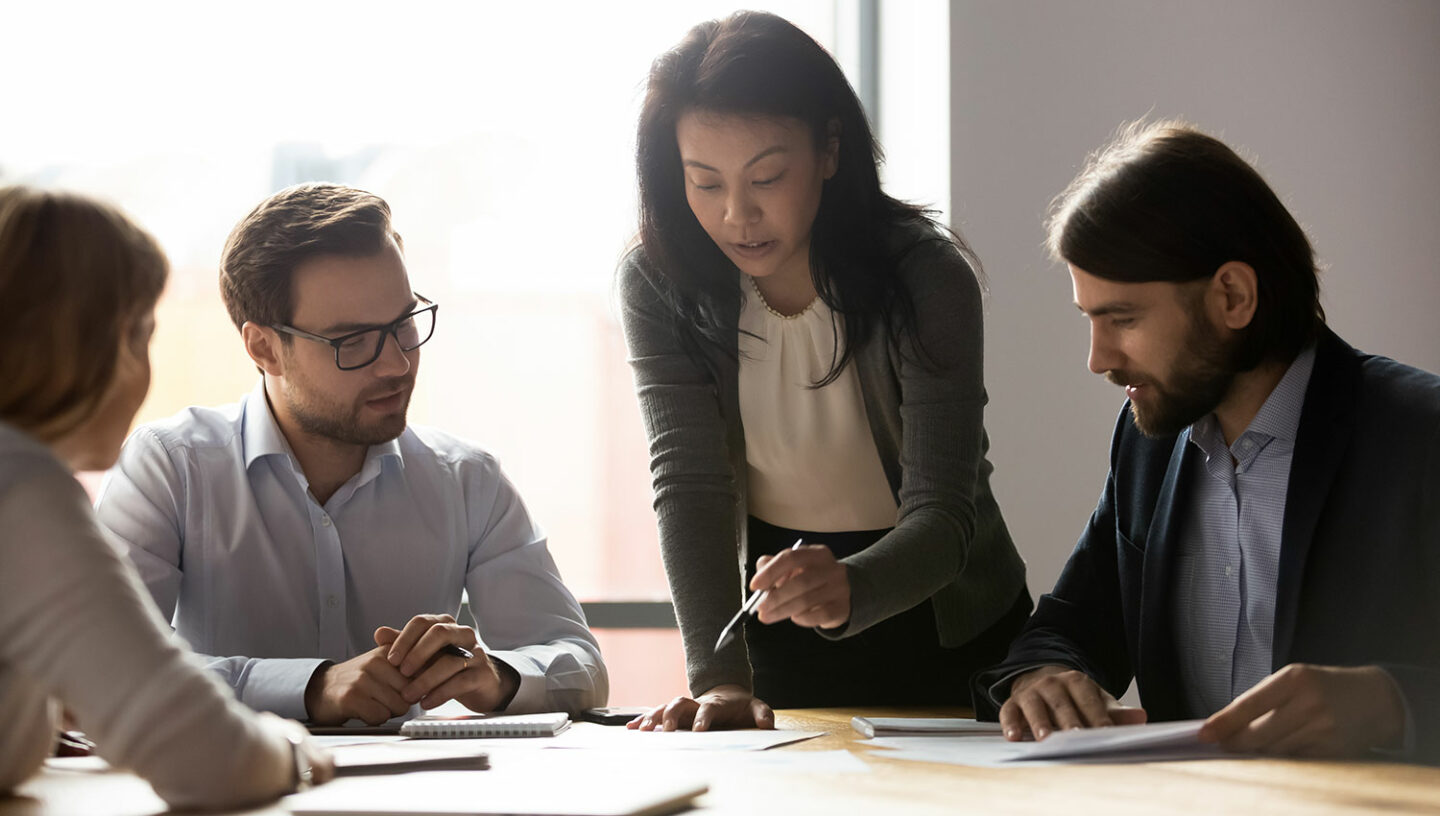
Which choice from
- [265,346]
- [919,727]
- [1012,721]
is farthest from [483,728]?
[265,346]

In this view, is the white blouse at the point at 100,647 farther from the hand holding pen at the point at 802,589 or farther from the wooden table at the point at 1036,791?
the hand holding pen at the point at 802,589

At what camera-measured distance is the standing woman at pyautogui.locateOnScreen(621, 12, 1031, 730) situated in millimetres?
1671

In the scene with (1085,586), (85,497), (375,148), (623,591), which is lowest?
(623,591)

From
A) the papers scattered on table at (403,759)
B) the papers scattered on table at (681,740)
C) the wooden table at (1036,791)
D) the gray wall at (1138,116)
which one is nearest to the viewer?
the wooden table at (1036,791)

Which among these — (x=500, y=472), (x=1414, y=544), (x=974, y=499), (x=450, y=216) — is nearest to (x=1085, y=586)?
(x=974, y=499)

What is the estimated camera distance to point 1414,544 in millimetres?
1381

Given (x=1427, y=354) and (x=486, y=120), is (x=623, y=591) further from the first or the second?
(x=1427, y=354)

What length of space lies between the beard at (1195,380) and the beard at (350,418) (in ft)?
3.59

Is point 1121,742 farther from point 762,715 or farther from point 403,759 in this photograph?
point 403,759

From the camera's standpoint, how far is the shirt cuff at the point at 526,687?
5.74 ft

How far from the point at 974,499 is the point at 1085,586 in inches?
7.6

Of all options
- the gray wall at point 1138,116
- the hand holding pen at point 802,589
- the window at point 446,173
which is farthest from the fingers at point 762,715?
Result: the window at point 446,173

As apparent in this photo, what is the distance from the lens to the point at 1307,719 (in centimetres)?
118

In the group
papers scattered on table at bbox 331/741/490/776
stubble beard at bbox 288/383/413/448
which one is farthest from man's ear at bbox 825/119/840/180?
papers scattered on table at bbox 331/741/490/776
